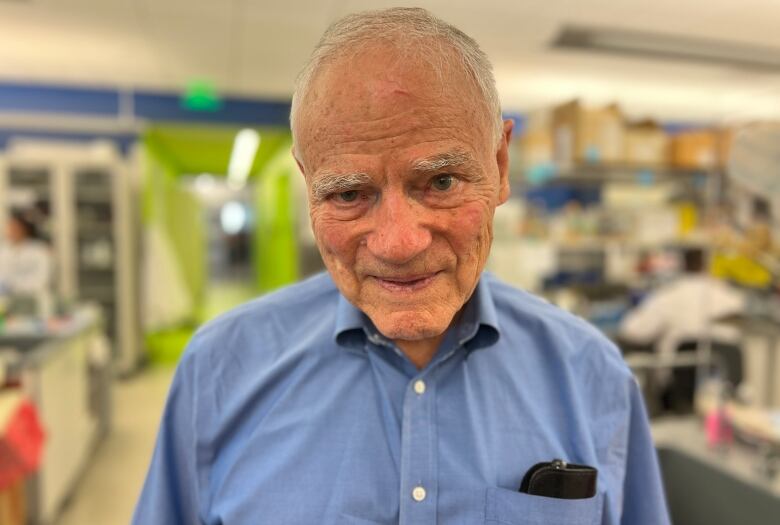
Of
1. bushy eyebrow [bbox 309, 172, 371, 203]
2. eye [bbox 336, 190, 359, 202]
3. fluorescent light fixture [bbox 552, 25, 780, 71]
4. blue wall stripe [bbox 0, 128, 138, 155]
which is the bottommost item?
eye [bbox 336, 190, 359, 202]

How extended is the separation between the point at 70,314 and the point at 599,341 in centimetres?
411

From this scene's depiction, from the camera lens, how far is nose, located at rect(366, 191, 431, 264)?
694 mm

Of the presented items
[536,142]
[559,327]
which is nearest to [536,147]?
[536,142]

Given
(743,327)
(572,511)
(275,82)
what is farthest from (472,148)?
(275,82)

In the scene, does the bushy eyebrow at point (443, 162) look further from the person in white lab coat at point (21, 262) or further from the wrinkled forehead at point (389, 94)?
the person in white lab coat at point (21, 262)

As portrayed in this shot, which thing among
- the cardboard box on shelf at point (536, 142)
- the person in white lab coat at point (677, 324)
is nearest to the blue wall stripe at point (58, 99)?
the cardboard box on shelf at point (536, 142)

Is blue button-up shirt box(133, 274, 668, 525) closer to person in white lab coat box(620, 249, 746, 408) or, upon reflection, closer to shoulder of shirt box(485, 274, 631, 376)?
shoulder of shirt box(485, 274, 631, 376)

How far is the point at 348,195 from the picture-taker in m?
0.73

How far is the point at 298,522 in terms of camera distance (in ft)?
2.55

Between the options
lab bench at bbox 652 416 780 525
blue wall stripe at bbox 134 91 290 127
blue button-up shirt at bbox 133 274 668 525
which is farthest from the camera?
blue wall stripe at bbox 134 91 290 127

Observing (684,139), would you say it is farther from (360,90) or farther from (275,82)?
(275,82)

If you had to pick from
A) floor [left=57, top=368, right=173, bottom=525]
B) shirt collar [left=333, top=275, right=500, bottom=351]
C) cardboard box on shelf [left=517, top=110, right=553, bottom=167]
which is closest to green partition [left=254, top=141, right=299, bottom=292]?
floor [left=57, top=368, right=173, bottom=525]

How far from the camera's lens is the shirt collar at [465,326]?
0.87 m

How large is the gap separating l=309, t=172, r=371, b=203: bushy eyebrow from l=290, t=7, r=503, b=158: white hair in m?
0.09
